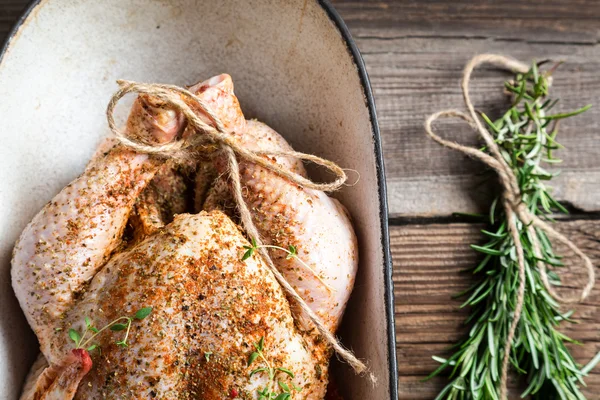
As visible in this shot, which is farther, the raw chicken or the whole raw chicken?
the raw chicken

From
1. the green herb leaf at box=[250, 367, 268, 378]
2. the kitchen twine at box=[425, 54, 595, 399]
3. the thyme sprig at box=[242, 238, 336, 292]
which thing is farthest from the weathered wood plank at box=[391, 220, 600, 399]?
the green herb leaf at box=[250, 367, 268, 378]

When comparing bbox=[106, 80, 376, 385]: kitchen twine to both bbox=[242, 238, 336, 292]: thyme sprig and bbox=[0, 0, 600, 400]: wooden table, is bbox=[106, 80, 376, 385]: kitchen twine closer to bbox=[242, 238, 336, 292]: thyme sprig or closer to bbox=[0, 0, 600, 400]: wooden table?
bbox=[242, 238, 336, 292]: thyme sprig

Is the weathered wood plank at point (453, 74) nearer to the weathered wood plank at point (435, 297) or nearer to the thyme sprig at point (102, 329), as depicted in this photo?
the weathered wood plank at point (435, 297)

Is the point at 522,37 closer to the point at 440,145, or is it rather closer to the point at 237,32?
the point at 440,145

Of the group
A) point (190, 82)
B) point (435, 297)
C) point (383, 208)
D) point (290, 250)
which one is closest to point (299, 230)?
point (290, 250)

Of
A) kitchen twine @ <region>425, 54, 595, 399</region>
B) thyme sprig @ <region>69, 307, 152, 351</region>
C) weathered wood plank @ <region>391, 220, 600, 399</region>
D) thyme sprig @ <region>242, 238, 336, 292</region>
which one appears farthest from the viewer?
weathered wood plank @ <region>391, 220, 600, 399</region>

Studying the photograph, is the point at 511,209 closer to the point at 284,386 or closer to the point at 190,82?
the point at 284,386
